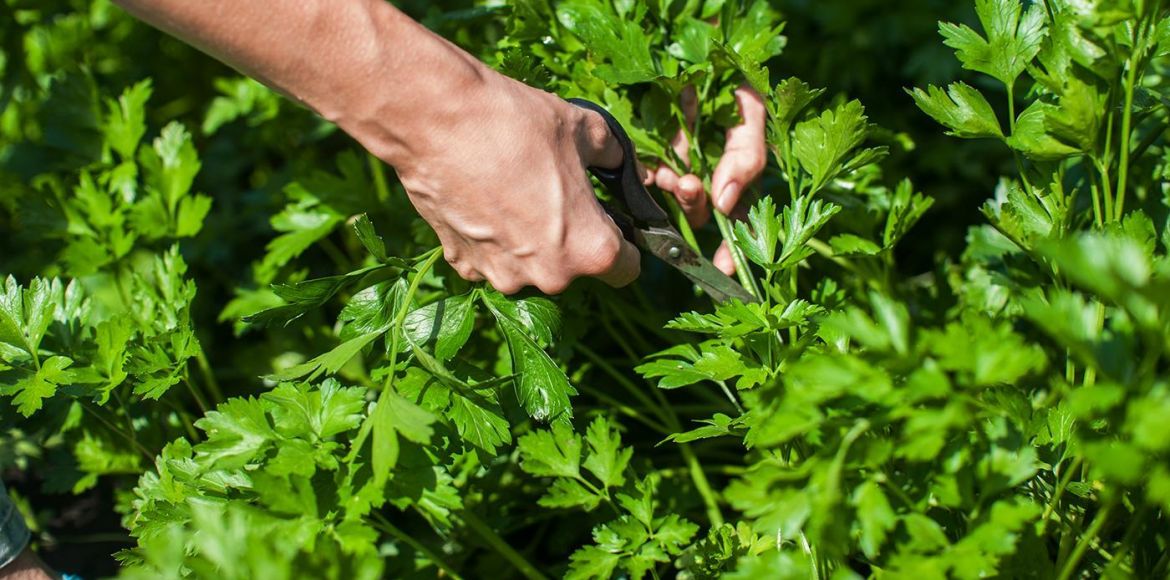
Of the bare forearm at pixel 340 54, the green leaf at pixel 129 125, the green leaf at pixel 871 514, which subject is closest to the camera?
the green leaf at pixel 871 514

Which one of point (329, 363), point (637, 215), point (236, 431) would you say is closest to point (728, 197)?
point (637, 215)

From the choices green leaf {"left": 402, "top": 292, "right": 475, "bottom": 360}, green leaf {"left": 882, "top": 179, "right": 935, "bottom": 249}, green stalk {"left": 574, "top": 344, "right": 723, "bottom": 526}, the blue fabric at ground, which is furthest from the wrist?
the blue fabric at ground

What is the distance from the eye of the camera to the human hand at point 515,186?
43.0 inches

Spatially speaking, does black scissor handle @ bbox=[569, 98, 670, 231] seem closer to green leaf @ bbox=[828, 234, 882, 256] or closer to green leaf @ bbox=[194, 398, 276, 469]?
green leaf @ bbox=[828, 234, 882, 256]

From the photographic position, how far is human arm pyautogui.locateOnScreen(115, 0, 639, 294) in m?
1.03

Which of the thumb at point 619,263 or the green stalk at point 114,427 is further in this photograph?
the green stalk at point 114,427

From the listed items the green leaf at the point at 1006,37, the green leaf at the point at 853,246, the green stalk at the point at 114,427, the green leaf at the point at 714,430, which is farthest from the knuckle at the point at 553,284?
the green stalk at the point at 114,427

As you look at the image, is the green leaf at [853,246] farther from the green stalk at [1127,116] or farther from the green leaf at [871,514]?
the green leaf at [871,514]

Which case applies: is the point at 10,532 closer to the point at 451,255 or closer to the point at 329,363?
the point at 329,363

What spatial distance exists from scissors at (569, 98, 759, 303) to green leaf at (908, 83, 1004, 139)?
0.34 metres

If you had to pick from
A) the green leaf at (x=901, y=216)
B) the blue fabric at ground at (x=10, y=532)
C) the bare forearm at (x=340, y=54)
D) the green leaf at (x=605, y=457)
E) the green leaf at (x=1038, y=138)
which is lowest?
the blue fabric at ground at (x=10, y=532)

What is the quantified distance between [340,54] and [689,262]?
0.55 m

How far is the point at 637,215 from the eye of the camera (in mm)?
1323

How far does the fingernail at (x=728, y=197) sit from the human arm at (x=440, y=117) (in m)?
0.25
